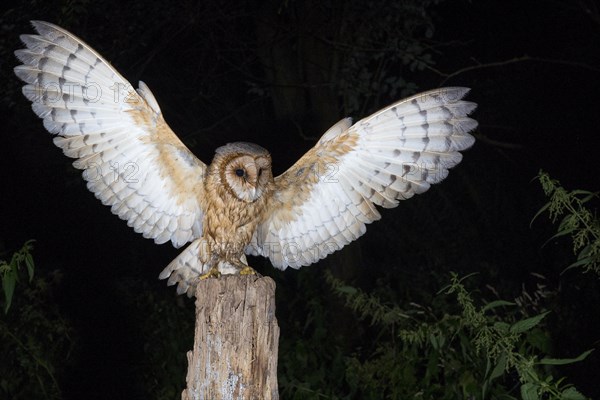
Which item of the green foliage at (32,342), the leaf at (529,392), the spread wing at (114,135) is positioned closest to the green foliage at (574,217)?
the leaf at (529,392)

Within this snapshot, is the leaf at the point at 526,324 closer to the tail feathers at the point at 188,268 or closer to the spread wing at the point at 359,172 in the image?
the spread wing at the point at 359,172

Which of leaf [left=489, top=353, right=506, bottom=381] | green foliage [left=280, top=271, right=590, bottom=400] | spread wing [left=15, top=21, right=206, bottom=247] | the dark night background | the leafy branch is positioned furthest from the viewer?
the dark night background

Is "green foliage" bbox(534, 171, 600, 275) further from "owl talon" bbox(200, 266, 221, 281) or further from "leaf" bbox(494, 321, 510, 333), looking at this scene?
"owl talon" bbox(200, 266, 221, 281)

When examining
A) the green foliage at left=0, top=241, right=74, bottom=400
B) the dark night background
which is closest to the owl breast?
the dark night background

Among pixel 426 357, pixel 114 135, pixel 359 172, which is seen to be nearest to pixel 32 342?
pixel 426 357

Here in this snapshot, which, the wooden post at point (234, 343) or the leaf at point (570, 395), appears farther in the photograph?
the leaf at point (570, 395)

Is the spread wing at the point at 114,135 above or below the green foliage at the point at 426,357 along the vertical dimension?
above

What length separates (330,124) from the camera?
19.4 ft

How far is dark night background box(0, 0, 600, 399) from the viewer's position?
582cm

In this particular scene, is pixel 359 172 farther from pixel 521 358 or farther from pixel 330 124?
pixel 330 124

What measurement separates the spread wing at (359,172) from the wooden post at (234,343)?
782mm

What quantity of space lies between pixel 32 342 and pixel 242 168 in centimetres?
315

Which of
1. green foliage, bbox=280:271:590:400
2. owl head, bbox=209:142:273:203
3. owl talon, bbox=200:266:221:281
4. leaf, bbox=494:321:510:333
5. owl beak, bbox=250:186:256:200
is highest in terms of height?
owl head, bbox=209:142:273:203

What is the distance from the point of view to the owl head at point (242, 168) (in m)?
3.23
